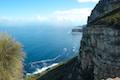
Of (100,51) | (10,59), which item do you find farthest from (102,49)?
(10,59)

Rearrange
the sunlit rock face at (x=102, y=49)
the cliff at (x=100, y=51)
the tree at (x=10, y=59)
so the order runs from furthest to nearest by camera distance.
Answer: the cliff at (x=100, y=51), the sunlit rock face at (x=102, y=49), the tree at (x=10, y=59)

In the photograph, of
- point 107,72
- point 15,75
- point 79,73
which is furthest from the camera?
point 79,73

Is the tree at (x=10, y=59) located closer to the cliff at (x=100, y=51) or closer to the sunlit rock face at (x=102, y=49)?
the cliff at (x=100, y=51)

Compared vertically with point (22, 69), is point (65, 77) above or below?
below

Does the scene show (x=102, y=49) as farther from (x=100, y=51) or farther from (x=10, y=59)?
(x=10, y=59)

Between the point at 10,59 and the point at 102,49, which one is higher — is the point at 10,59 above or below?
above

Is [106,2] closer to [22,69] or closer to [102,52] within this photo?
[102,52]

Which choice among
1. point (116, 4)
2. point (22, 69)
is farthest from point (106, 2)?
point (22, 69)

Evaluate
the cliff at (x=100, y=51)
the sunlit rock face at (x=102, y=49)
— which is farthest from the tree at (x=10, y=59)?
the sunlit rock face at (x=102, y=49)
